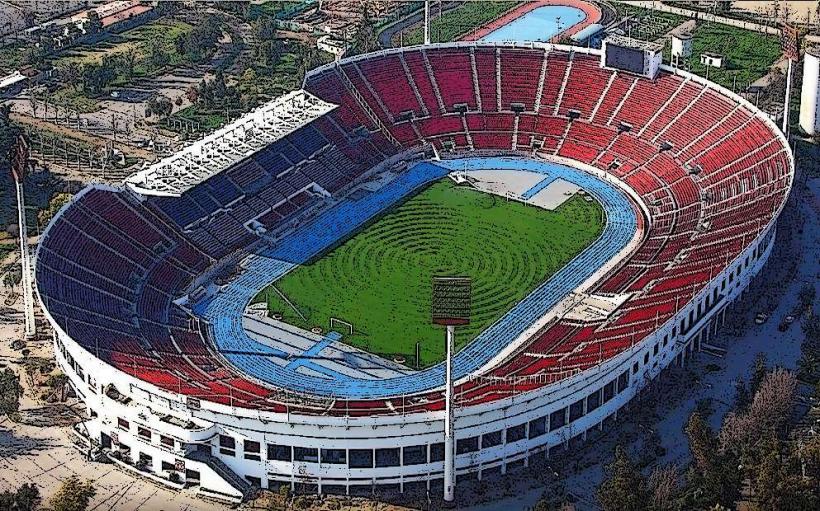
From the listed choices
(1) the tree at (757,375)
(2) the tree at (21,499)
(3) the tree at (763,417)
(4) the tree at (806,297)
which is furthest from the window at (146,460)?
(4) the tree at (806,297)

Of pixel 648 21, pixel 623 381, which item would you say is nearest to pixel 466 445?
pixel 623 381

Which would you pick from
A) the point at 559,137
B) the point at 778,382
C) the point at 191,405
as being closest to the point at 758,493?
the point at 778,382

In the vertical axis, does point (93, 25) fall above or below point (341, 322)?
above

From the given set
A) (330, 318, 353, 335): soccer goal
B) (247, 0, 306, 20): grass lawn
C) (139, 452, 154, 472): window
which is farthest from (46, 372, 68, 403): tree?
(247, 0, 306, 20): grass lawn

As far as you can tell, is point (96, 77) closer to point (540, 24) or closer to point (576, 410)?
point (540, 24)

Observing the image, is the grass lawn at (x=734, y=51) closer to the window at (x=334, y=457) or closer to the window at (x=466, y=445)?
the window at (x=466, y=445)

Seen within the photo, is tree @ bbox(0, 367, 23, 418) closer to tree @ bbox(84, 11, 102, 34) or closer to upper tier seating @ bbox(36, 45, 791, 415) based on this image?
upper tier seating @ bbox(36, 45, 791, 415)
